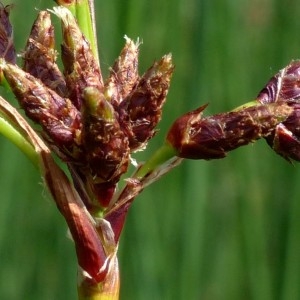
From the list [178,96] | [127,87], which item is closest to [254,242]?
[178,96]

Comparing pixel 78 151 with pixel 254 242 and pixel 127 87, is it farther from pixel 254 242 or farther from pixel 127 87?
pixel 254 242

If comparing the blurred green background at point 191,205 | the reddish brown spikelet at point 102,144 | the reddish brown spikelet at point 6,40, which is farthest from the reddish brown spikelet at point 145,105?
the blurred green background at point 191,205

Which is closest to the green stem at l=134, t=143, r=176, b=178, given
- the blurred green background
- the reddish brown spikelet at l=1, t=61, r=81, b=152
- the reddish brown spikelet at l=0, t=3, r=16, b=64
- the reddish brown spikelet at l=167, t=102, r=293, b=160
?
the reddish brown spikelet at l=167, t=102, r=293, b=160

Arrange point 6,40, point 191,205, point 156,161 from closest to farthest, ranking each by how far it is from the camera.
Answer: point 156,161 < point 6,40 < point 191,205

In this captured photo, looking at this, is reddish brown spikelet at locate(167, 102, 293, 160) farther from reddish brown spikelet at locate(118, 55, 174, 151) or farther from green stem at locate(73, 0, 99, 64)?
green stem at locate(73, 0, 99, 64)

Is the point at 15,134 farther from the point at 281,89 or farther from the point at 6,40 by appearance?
the point at 281,89

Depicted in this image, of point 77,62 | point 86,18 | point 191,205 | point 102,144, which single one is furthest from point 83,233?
point 191,205
